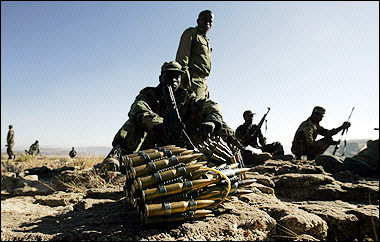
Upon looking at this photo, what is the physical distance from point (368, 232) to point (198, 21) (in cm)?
502

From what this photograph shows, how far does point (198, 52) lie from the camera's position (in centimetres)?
538

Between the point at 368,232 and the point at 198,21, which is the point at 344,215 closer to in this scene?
the point at 368,232

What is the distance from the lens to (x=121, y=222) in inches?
63.9

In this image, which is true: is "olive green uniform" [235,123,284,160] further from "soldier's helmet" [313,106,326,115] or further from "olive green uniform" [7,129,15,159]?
"olive green uniform" [7,129,15,159]

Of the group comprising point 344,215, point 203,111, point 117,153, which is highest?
point 203,111

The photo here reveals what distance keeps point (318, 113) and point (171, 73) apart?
7.66 meters

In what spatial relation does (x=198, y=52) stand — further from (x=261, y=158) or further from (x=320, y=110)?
(x=320, y=110)

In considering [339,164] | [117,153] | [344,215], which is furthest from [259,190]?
[339,164]

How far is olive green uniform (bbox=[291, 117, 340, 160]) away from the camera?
910 cm

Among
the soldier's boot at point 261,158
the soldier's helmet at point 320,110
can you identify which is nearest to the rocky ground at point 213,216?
the soldier's boot at point 261,158

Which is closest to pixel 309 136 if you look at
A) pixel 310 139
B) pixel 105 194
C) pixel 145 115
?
pixel 310 139

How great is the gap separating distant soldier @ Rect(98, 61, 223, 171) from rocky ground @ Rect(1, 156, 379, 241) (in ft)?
2.68

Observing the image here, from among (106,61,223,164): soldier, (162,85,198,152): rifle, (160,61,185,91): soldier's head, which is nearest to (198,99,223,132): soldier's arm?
(106,61,223,164): soldier

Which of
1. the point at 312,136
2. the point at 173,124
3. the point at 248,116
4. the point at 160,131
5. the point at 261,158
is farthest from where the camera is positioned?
the point at 248,116
